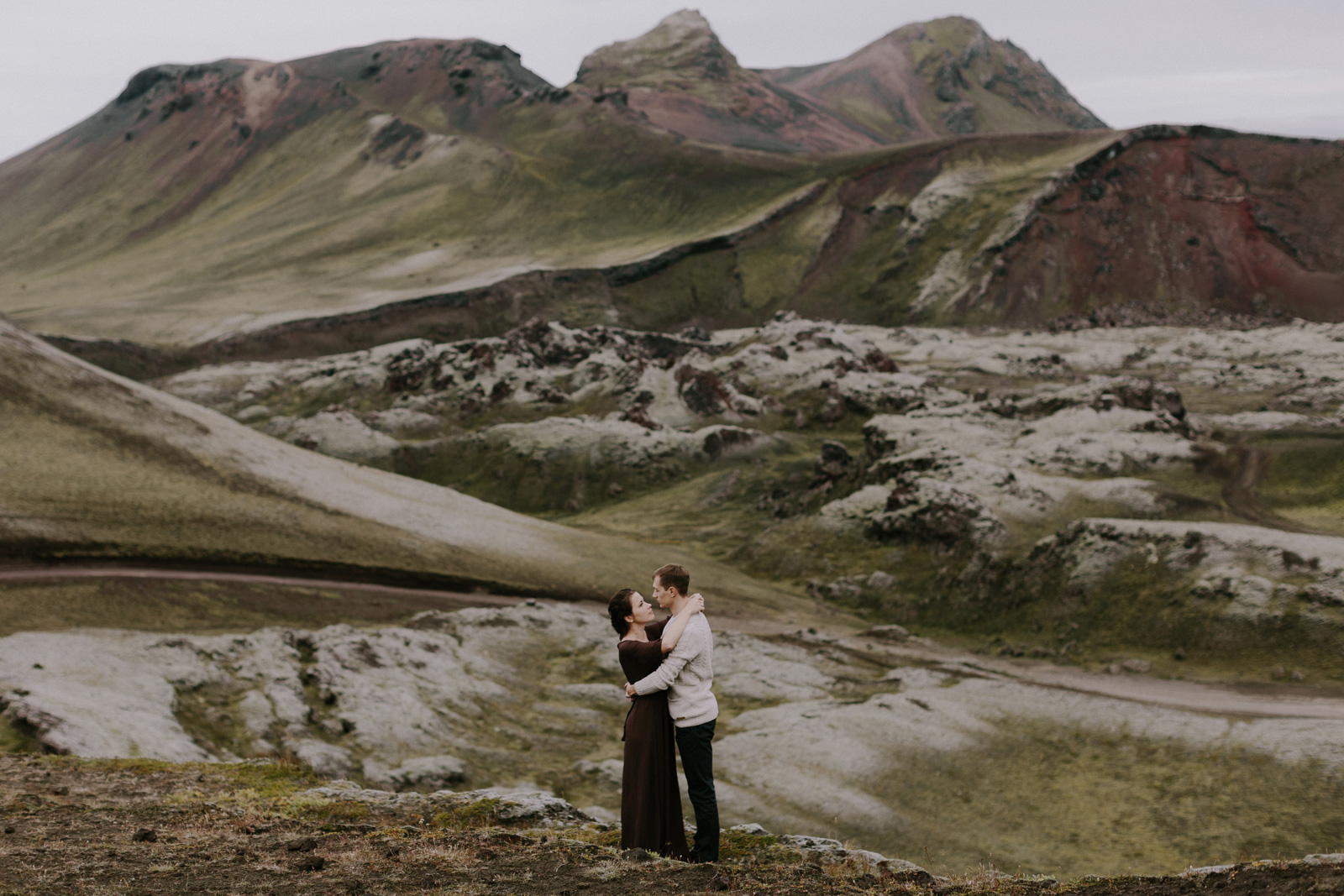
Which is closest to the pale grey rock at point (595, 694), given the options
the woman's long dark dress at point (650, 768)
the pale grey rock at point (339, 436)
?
the woman's long dark dress at point (650, 768)

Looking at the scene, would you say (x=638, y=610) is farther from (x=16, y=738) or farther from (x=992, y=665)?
(x=992, y=665)

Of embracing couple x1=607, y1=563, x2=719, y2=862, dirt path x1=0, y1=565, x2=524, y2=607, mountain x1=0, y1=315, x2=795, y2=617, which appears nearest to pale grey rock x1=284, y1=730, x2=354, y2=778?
dirt path x1=0, y1=565, x2=524, y2=607

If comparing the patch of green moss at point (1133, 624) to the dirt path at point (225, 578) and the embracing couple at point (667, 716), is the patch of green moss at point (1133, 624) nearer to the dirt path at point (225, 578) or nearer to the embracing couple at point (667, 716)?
the dirt path at point (225, 578)

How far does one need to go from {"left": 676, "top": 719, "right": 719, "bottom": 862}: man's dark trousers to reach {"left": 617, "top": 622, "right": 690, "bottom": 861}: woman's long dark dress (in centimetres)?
26

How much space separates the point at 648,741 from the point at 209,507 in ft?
139

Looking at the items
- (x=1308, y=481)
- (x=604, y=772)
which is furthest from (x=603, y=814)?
(x=1308, y=481)

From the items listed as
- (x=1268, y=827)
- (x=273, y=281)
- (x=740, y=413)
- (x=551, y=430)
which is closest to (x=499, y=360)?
(x=551, y=430)

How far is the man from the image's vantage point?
13.8m

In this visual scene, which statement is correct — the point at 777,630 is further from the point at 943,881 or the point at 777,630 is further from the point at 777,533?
the point at 943,881

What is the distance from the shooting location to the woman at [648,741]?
14.0 m

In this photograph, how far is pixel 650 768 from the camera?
570 inches

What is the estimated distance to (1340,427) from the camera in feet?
281

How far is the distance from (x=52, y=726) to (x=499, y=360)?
105576 mm

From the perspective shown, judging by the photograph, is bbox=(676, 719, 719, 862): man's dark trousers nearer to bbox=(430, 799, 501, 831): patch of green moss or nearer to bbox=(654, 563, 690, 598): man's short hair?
bbox=(654, 563, 690, 598): man's short hair
